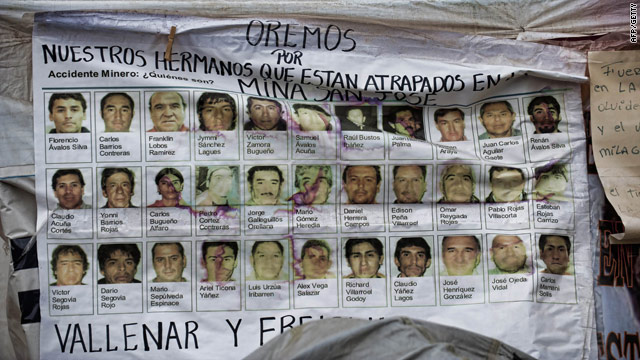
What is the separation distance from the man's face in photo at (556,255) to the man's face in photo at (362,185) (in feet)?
1.61

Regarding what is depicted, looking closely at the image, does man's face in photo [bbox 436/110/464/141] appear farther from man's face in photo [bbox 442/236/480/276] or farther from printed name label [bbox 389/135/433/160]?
man's face in photo [bbox 442/236/480/276]

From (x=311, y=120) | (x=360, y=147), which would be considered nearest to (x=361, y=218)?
(x=360, y=147)

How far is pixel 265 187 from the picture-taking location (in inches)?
59.7

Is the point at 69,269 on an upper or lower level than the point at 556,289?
upper

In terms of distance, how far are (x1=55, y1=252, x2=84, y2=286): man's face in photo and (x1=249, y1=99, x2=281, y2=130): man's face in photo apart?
590 millimetres

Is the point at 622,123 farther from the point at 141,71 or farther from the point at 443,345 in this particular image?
the point at 141,71

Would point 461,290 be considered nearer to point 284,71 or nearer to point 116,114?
point 284,71

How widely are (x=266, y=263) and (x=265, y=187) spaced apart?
0.20 metres

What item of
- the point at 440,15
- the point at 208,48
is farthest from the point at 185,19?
the point at 440,15

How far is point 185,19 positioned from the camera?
154 cm

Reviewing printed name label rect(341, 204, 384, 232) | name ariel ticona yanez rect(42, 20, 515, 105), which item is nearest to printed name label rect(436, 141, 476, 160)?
name ariel ticona yanez rect(42, 20, 515, 105)

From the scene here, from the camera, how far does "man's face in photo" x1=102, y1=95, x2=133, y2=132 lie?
59.3 inches

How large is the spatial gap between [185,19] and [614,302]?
4.62ft

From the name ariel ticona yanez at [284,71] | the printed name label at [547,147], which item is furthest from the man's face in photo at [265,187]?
the printed name label at [547,147]
